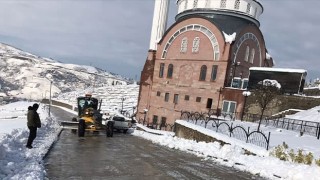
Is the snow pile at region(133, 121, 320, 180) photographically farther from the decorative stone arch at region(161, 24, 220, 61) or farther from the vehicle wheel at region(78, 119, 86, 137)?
the decorative stone arch at region(161, 24, 220, 61)

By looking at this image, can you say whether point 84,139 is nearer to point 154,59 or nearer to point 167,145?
point 167,145

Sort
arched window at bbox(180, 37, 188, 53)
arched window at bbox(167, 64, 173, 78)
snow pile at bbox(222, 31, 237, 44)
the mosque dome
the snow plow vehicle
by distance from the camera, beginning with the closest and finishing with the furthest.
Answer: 1. the snow plow vehicle
2. snow pile at bbox(222, 31, 237, 44)
3. arched window at bbox(180, 37, 188, 53)
4. the mosque dome
5. arched window at bbox(167, 64, 173, 78)

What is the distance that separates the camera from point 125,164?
12453 millimetres

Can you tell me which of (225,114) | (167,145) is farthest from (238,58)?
(167,145)

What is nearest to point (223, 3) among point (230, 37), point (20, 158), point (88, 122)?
point (230, 37)

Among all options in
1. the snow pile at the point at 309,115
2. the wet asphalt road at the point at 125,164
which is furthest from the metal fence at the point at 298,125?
the wet asphalt road at the point at 125,164

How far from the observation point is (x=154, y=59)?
46.2 m

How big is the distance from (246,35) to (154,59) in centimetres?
1245

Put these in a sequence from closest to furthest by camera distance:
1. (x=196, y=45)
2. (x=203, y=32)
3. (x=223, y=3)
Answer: (x=203, y=32), (x=196, y=45), (x=223, y=3)

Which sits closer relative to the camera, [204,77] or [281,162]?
[281,162]

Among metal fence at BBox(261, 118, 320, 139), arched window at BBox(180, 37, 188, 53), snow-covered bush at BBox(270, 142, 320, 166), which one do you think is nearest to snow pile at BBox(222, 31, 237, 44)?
arched window at BBox(180, 37, 188, 53)

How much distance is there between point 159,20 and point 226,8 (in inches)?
447

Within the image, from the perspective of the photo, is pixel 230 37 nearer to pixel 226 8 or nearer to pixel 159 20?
pixel 226 8

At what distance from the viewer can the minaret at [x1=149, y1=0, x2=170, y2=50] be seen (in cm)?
5022
